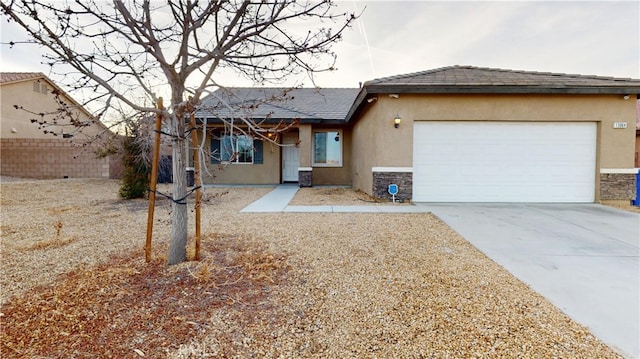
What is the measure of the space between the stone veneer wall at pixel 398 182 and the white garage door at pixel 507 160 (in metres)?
0.35

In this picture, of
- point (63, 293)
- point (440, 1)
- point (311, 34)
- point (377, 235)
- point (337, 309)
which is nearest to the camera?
point (337, 309)

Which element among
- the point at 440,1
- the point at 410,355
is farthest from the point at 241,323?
the point at 440,1

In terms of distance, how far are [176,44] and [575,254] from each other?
19.9 ft

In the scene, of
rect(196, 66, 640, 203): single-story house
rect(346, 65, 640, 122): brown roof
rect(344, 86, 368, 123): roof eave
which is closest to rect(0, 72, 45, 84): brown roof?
rect(196, 66, 640, 203): single-story house

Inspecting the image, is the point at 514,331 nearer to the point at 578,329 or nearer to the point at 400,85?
the point at 578,329

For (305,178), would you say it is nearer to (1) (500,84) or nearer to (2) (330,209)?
(2) (330,209)

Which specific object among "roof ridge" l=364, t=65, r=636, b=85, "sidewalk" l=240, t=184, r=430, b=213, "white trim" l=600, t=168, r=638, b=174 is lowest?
"sidewalk" l=240, t=184, r=430, b=213

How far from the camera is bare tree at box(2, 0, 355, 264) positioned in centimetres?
281

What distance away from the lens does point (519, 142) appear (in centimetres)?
817

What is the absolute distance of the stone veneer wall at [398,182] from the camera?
27.2ft

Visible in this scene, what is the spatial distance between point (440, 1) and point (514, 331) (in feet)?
31.6

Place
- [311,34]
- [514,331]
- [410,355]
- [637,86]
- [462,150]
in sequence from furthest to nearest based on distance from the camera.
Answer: [462,150], [637,86], [311,34], [514,331], [410,355]

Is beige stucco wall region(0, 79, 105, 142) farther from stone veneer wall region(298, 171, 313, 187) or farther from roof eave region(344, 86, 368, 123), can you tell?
roof eave region(344, 86, 368, 123)

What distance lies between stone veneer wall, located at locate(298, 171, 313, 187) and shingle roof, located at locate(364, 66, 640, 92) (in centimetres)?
525
